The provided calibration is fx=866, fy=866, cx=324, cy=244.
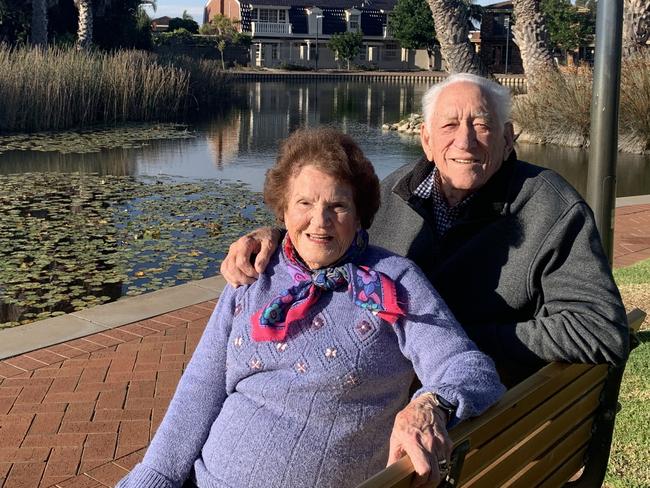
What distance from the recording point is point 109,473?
3.52 metres

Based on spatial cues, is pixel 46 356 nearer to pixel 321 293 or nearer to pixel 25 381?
pixel 25 381

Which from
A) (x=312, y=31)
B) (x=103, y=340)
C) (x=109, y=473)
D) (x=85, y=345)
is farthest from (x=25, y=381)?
(x=312, y=31)

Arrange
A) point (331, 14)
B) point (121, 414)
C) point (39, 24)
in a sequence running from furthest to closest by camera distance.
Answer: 1. point (331, 14)
2. point (39, 24)
3. point (121, 414)

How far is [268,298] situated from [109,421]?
1949 mm

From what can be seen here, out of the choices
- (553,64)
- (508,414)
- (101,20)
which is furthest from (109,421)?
(101,20)

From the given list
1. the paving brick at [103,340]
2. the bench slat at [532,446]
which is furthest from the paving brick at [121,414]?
the bench slat at [532,446]

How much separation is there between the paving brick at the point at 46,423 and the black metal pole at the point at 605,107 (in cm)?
265

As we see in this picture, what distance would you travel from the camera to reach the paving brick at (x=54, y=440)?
378 centimetres

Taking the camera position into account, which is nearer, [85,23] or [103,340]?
[103,340]

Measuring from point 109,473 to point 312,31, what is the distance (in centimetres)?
6697

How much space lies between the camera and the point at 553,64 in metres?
19.4

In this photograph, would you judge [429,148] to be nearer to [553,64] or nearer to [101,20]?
[553,64]

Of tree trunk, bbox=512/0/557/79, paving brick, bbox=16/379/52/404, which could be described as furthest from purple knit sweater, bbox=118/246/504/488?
tree trunk, bbox=512/0/557/79

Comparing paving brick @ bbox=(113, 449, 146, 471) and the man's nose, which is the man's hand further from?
paving brick @ bbox=(113, 449, 146, 471)
